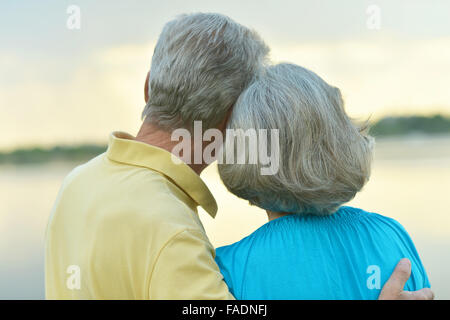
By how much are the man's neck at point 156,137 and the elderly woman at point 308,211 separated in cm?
14

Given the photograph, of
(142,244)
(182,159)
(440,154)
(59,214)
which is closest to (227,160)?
(182,159)

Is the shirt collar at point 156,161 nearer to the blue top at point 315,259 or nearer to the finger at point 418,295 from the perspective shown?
the blue top at point 315,259

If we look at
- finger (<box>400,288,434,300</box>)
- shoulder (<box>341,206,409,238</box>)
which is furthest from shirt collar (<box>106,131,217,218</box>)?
finger (<box>400,288,434,300</box>)

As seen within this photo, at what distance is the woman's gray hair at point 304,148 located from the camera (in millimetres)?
1092

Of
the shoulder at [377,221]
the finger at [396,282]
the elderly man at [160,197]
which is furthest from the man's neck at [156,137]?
the finger at [396,282]

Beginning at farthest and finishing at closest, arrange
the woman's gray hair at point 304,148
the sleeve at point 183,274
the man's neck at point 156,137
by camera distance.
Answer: the man's neck at point 156,137 < the woman's gray hair at point 304,148 < the sleeve at point 183,274

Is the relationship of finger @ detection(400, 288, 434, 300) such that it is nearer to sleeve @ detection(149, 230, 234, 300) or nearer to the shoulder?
the shoulder

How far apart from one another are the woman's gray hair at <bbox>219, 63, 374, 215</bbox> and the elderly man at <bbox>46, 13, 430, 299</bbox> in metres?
0.10

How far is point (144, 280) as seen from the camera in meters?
1.00

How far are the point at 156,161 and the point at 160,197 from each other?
0.40 feet

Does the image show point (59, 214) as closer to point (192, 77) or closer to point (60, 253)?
point (60, 253)

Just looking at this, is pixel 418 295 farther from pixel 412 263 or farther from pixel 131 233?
pixel 131 233

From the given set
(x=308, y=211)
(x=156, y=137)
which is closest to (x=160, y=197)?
(x=156, y=137)

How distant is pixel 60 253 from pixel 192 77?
46 cm
